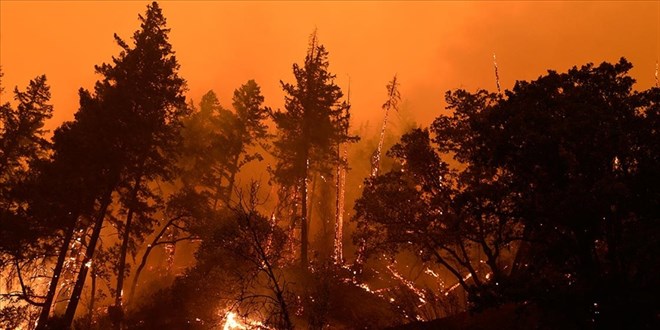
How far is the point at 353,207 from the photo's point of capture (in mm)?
17891

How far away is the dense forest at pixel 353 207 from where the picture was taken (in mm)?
9859

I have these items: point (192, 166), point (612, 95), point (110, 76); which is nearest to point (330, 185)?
point (192, 166)

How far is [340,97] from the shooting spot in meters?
32.5

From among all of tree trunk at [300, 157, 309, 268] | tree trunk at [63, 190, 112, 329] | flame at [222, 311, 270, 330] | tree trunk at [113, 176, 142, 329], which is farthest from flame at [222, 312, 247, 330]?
tree trunk at [300, 157, 309, 268]

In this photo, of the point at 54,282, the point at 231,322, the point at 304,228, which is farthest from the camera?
the point at 304,228

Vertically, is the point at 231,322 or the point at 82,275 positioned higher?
the point at 82,275

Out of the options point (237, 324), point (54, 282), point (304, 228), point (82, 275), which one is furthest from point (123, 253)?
point (304, 228)

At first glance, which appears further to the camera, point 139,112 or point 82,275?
point 139,112

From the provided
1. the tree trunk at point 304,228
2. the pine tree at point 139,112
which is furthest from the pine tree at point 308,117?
the pine tree at point 139,112

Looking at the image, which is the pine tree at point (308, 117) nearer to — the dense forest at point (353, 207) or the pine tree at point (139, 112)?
the dense forest at point (353, 207)

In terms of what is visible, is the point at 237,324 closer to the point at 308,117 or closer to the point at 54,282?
the point at 54,282

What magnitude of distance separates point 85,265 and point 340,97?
19.6 metres

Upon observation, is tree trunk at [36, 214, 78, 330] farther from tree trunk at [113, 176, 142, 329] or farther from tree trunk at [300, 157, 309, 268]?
tree trunk at [300, 157, 309, 268]

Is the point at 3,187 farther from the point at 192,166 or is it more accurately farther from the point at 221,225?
the point at 192,166
